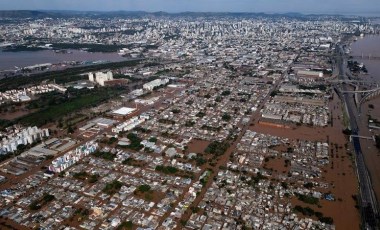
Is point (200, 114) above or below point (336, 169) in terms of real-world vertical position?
above

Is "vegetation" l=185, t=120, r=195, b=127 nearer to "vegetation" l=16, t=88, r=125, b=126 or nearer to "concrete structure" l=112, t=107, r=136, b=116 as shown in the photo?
"concrete structure" l=112, t=107, r=136, b=116

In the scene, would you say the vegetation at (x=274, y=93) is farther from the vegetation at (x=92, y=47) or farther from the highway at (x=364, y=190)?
the vegetation at (x=92, y=47)

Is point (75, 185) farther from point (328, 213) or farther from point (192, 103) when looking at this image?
point (192, 103)

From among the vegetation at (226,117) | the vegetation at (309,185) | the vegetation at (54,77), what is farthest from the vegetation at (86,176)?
the vegetation at (54,77)

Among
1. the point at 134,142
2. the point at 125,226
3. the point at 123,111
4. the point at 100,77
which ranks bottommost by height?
the point at 125,226

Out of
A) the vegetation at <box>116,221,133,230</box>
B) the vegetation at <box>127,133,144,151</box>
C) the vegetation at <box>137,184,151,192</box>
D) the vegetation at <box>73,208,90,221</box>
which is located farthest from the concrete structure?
the vegetation at <box>116,221,133,230</box>

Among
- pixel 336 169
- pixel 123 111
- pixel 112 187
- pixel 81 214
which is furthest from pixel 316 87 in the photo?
pixel 81 214

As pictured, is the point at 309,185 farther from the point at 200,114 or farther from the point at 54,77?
the point at 54,77

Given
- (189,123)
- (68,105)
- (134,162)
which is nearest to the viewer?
(134,162)
